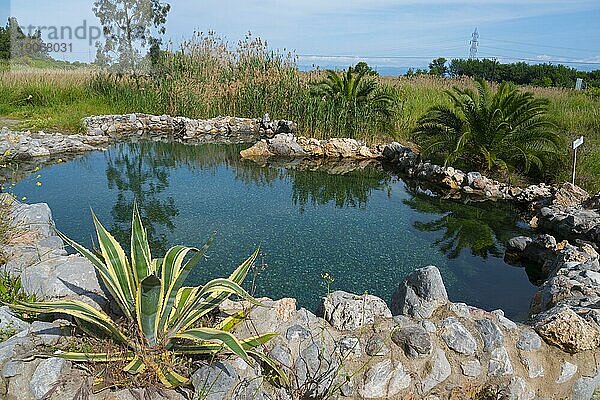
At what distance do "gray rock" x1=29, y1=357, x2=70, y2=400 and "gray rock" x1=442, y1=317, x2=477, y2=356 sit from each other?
73.4 inches

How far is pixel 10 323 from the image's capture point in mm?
2459

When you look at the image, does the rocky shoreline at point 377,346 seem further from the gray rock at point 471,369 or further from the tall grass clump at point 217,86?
the tall grass clump at point 217,86

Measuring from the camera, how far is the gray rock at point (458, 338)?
8.72 ft

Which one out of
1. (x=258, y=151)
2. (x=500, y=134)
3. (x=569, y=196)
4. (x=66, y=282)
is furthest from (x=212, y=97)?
(x=66, y=282)

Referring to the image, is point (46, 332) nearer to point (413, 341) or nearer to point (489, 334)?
point (413, 341)

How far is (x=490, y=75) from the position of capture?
26156 mm

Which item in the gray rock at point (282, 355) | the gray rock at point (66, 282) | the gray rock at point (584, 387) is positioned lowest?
the gray rock at point (584, 387)

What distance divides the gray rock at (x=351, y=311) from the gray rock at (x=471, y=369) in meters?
0.46

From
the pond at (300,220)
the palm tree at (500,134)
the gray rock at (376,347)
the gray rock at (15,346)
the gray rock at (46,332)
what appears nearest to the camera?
the gray rock at (15,346)

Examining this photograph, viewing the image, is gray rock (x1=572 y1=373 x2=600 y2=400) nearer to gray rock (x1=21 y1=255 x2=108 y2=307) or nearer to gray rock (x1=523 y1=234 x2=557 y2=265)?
gray rock (x1=523 y1=234 x2=557 y2=265)

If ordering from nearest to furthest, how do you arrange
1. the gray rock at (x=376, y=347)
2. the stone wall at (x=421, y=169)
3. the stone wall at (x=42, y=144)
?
the gray rock at (x=376, y=347) → the stone wall at (x=421, y=169) → the stone wall at (x=42, y=144)

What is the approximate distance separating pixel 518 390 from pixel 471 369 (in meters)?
0.27

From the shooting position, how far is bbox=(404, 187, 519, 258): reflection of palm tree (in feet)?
18.2

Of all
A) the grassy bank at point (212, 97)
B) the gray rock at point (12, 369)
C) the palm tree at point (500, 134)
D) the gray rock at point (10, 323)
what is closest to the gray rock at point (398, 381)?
the gray rock at point (12, 369)
